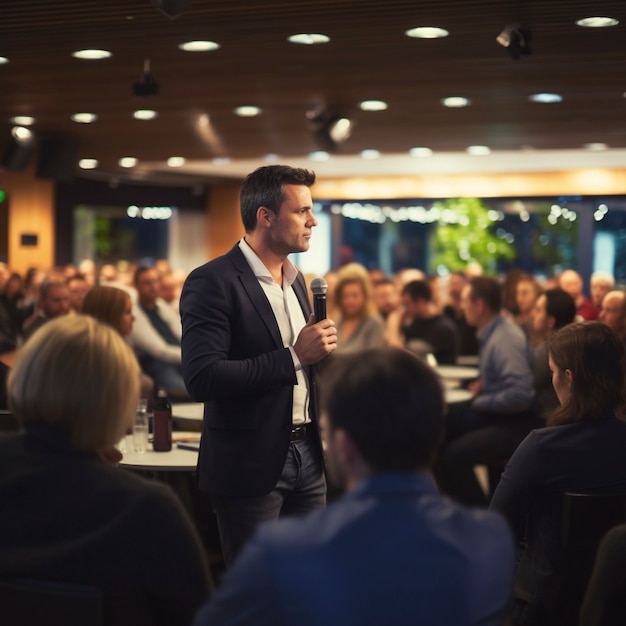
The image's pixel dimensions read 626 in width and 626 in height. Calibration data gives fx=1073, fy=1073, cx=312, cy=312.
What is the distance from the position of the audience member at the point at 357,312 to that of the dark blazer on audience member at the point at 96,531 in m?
5.80

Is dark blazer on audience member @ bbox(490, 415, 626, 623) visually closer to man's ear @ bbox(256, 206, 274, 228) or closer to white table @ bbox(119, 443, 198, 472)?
man's ear @ bbox(256, 206, 274, 228)

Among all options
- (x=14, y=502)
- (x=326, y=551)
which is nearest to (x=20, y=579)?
(x=14, y=502)

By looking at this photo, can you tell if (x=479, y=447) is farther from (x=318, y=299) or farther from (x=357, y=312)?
(x=318, y=299)

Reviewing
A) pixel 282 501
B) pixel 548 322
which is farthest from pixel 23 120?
pixel 282 501

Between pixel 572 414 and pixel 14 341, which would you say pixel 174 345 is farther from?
pixel 572 414

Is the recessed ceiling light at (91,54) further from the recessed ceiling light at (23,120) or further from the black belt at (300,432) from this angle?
the black belt at (300,432)

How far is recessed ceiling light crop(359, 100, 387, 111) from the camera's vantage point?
29.1ft

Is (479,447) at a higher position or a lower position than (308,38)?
lower

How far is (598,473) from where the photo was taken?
287 cm

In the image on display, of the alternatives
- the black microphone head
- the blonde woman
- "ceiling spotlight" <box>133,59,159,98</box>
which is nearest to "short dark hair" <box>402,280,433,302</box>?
"ceiling spotlight" <box>133,59,159,98</box>

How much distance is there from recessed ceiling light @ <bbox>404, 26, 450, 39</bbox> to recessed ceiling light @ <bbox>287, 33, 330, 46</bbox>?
19.2 inches

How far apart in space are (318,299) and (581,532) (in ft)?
3.19

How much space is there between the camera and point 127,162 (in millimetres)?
15047

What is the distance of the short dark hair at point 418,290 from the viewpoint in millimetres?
8828
